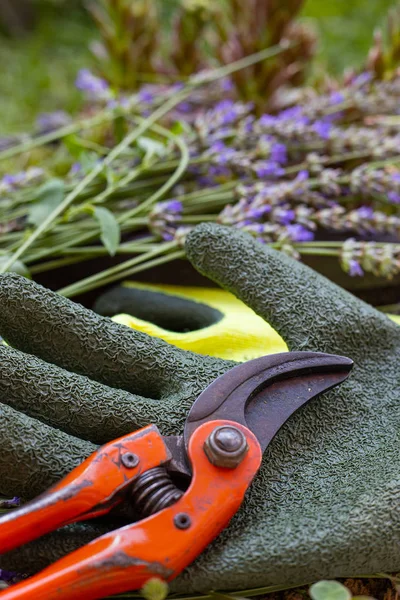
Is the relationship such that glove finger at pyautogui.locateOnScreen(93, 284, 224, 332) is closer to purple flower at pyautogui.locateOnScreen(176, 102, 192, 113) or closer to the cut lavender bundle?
the cut lavender bundle

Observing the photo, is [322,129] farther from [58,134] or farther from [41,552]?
[41,552]

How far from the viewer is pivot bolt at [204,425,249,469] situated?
484mm

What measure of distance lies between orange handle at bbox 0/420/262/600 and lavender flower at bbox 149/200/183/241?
1.25ft

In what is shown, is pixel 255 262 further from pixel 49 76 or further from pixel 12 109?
pixel 49 76

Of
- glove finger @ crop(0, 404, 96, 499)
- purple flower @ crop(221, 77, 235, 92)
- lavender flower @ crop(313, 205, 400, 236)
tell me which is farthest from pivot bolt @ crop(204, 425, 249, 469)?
purple flower @ crop(221, 77, 235, 92)

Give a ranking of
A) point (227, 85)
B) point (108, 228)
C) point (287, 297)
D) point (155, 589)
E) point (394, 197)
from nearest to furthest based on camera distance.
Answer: point (155, 589) → point (287, 297) → point (108, 228) → point (394, 197) → point (227, 85)

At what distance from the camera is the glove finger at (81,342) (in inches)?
22.3

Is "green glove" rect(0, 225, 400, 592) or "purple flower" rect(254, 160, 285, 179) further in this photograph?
"purple flower" rect(254, 160, 285, 179)

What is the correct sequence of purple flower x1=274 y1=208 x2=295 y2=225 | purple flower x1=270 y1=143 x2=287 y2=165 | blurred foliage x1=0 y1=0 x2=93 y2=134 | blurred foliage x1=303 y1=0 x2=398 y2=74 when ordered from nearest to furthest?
purple flower x1=274 y1=208 x2=295 y2=225 → purple flower x1=270 y1=143 x2=287 y2=165 → blurred foliage x1=0 y1=0 x2=93 y2=134 → blurred foliage x1=303 y1=0 x2=398 y2=74

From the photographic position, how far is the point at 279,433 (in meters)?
0.57

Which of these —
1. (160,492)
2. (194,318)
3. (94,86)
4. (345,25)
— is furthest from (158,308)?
(345,25)

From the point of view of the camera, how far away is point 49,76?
221 cm

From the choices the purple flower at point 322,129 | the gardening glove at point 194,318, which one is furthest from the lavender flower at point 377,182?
the gardening glove at point 194,318

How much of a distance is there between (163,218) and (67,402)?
0.36 metres
